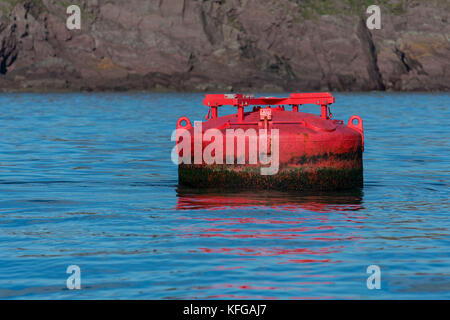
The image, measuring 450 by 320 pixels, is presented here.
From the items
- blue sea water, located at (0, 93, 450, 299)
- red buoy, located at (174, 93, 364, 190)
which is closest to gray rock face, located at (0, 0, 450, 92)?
blue sea water, located at (0, 93, 450, 299)

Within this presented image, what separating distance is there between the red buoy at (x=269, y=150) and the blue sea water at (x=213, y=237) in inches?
10.4

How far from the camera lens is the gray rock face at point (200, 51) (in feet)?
385

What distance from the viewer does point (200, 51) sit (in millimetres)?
120812

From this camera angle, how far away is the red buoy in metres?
13.9

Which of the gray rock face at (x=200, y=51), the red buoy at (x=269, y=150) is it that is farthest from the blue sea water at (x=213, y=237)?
the gray rock face at (x=200, y=51)

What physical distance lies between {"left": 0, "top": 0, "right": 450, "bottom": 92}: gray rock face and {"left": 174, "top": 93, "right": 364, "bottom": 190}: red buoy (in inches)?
3908

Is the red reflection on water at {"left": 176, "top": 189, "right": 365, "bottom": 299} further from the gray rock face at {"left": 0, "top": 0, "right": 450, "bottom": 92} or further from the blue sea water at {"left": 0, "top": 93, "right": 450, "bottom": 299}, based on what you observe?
the gray rock face at {"left": 0, "top": 0, "right": 450, "bottom": 92}

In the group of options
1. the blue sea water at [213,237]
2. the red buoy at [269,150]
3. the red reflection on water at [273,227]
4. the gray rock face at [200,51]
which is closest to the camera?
the blue sea water at [213,237]

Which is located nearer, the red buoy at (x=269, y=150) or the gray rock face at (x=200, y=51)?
the red buoy at (x=269, y=150)

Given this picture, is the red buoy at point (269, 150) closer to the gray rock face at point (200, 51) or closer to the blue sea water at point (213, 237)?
the blue sea water at point (213, 237)

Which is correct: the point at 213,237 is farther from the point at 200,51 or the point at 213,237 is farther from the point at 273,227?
the point at 200,51

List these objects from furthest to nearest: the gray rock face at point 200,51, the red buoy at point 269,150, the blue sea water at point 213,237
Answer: the gray rock face at point 200,51 → the red buoy at point 269,150 → the blue sea water at point 213,237

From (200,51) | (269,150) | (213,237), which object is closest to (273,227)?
(213,237)
